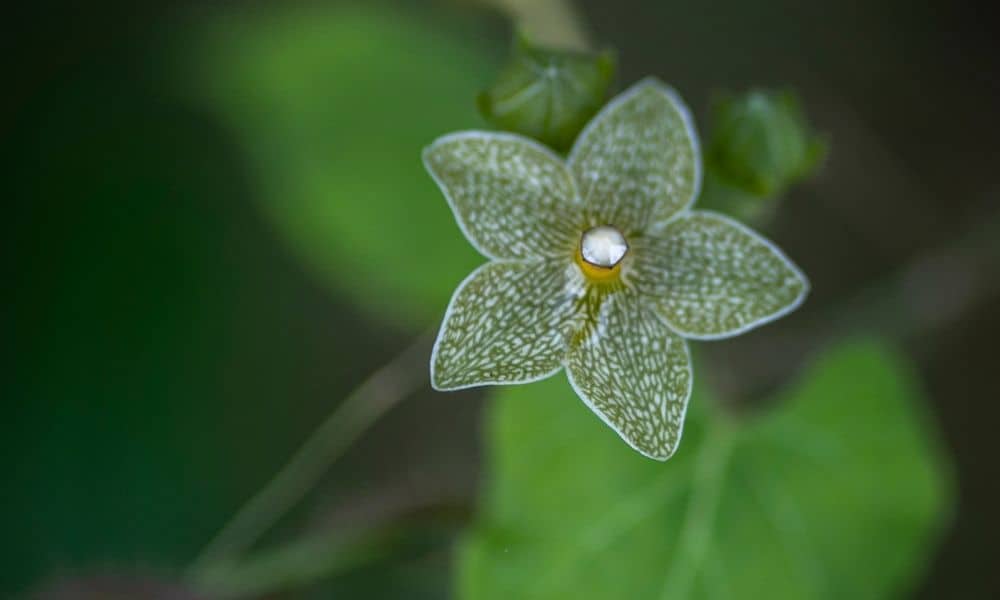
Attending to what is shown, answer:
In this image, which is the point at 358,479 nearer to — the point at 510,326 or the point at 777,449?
the point at 777,449

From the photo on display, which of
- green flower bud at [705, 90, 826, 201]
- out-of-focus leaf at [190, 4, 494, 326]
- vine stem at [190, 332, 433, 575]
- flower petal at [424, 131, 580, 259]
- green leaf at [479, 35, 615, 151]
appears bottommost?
vine stem at [190, 332, 433, 575]

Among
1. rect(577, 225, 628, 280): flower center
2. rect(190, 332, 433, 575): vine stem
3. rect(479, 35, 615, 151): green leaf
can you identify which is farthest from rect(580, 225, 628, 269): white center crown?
rect(190, 332, 433, 575): vine stem

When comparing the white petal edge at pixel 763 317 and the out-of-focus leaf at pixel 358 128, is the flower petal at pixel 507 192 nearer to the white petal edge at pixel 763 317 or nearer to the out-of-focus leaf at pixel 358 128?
the white petal edge at pixel 763 317

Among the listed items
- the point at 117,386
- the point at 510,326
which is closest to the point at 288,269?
the point at 117,386

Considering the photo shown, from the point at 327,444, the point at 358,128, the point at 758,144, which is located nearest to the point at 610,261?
the point at 758,144

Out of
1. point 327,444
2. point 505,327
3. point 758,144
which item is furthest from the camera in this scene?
point 327,444

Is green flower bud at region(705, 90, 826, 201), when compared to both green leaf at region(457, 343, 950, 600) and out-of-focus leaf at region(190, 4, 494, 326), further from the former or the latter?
out-of-focus leaf at region(190, 4, 494, 326)

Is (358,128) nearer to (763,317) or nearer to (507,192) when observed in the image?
(507,192)
